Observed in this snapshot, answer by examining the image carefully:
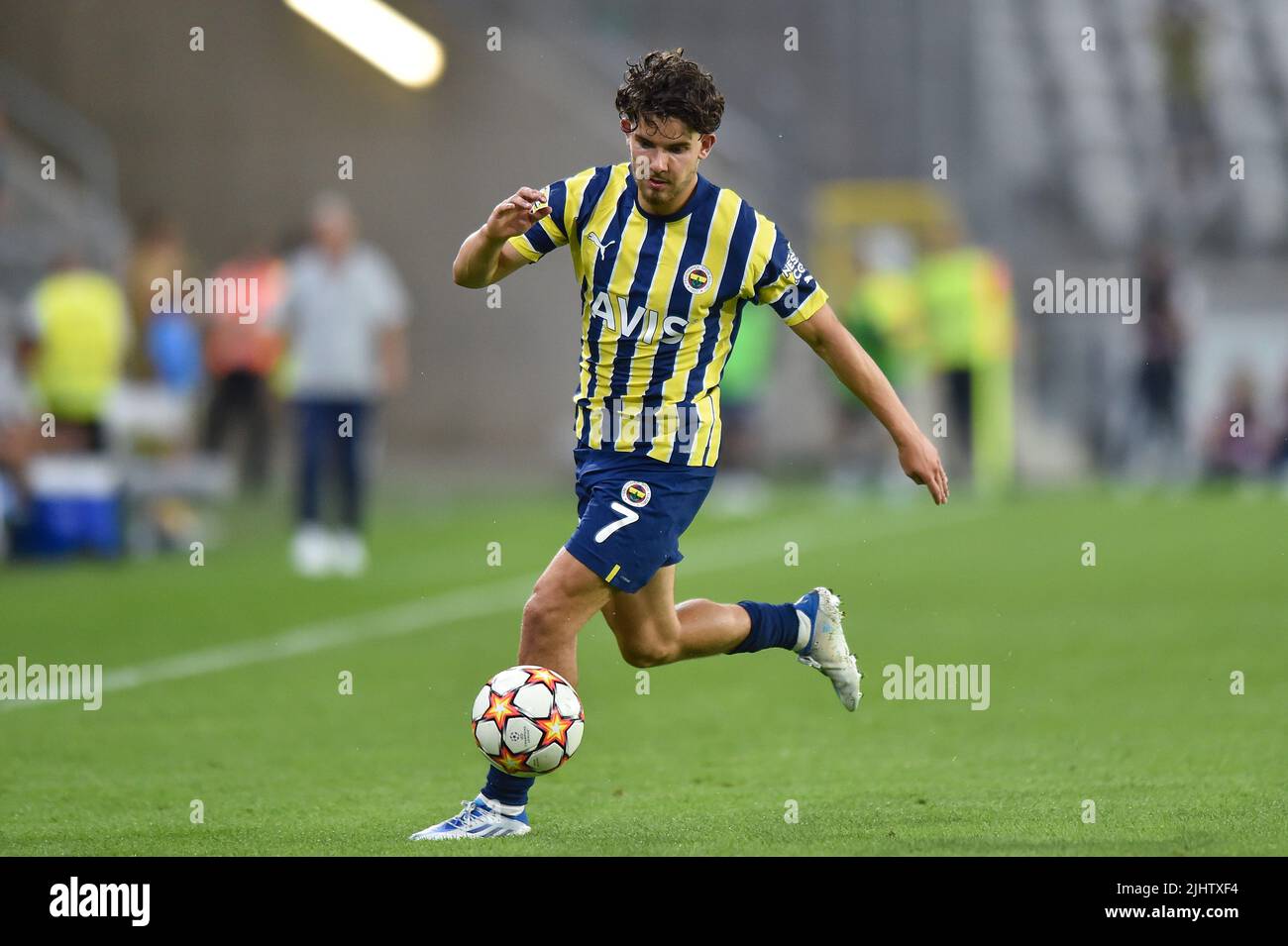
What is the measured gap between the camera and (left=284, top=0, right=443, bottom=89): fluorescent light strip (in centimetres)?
2359

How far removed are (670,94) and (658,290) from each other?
57cm

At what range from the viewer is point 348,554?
46.0ft

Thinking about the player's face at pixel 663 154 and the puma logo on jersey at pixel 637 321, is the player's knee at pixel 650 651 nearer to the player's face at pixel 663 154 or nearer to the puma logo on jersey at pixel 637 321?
the puma logo on jersey at pixel 637 321

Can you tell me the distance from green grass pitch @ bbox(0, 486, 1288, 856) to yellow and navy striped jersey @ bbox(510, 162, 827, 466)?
3.75ft

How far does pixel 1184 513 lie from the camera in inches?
714

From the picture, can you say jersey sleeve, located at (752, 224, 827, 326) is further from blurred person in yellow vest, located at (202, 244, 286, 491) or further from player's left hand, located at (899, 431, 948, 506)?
blurred person in yellow vest, located at (202, 244, 286, 491)

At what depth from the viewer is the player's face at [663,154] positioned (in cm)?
583

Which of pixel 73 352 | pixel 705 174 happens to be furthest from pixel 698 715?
pixel 705 174

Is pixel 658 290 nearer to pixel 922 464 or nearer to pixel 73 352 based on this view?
pixel 922 464

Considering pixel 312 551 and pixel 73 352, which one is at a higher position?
pixel 73 352
